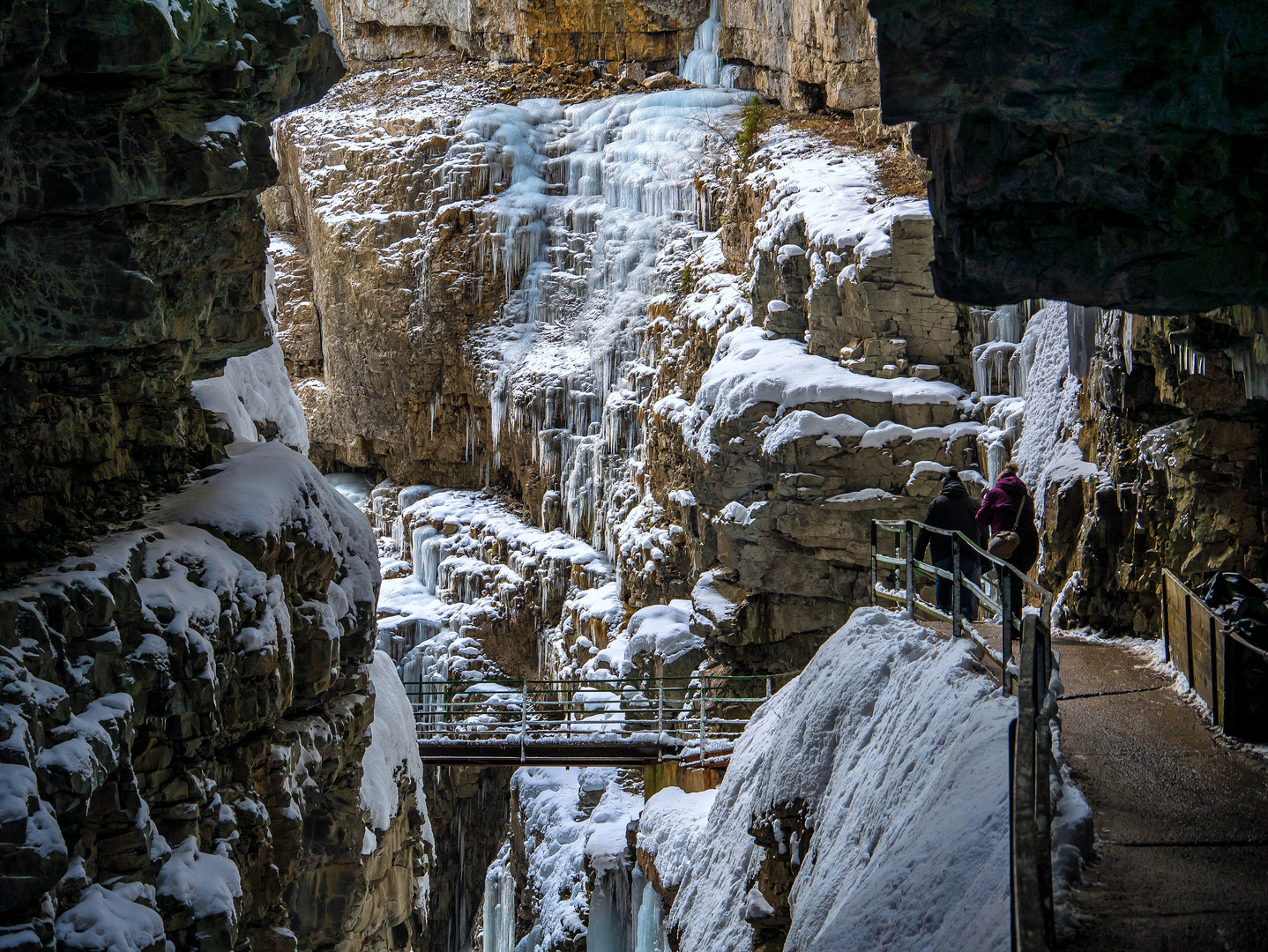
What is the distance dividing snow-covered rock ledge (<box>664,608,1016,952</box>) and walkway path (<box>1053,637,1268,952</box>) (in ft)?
1.37

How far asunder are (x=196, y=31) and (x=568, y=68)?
84.2 feet

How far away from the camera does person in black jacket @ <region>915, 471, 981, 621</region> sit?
29.3 feet

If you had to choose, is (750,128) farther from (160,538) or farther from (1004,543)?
(160,538)

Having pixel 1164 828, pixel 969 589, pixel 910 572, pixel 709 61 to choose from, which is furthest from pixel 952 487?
pixel 709 61

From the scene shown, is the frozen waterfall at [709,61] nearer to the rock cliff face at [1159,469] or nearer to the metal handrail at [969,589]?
the rock cliff face at [1159,469]

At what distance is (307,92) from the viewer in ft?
31.5

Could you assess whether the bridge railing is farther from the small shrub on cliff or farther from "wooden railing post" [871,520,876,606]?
the small shrub on cliff

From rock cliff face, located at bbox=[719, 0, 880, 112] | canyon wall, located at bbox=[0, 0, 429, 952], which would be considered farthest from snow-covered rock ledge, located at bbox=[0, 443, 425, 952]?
rock cliff face, located at bbox=[719, 0, 880, 112]

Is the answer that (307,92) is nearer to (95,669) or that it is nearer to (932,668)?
(95,669)

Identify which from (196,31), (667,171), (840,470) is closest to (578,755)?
(840,470)

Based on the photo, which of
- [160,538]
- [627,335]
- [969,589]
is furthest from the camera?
[627,335]

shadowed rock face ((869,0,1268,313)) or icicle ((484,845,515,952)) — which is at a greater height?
shadowed rock face ((869,0,1268,313))

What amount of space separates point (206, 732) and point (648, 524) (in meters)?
15.1

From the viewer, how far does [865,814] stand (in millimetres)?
6664
